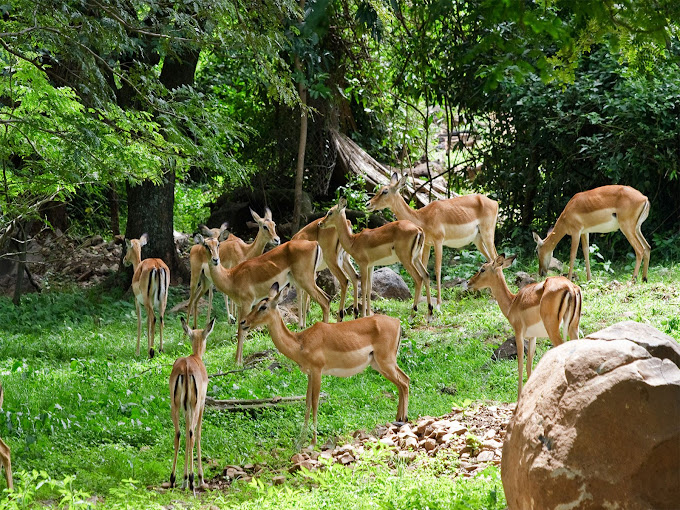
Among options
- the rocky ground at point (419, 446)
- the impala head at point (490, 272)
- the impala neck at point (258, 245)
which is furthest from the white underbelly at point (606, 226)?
the rocky ground at point (419, 446)

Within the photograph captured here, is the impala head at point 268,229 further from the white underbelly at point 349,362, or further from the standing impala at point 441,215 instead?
the white underbelly at point 349,362

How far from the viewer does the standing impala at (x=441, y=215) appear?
12172 mm

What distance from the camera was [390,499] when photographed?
5094mm

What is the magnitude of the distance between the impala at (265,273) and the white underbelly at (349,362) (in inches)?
122

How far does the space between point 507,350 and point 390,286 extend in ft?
13.2

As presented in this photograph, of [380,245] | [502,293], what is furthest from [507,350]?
[380,245]

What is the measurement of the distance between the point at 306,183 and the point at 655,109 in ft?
23.1

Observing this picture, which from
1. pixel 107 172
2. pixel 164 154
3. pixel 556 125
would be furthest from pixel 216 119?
pixel 556 125

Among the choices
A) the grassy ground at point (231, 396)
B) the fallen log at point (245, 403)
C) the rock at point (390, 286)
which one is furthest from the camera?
the rock at point (390, 286)

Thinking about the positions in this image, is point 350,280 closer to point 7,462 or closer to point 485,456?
point 485,456

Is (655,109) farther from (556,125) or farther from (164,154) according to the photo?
(164,154)

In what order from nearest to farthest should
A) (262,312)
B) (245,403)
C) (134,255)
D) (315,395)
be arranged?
(315,395), (262,312), (245,403), (134,255)

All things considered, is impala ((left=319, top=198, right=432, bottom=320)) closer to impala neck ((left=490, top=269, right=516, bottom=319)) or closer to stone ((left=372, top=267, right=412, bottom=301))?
stone ((left=372, top=267, right=412, bottom=301))

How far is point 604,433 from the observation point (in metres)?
3.86
